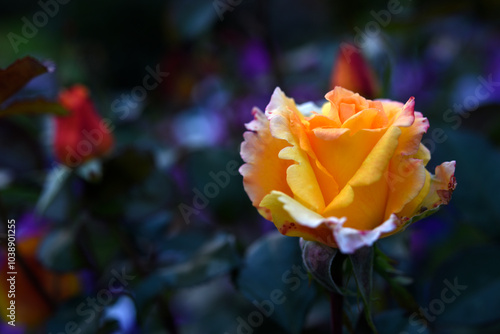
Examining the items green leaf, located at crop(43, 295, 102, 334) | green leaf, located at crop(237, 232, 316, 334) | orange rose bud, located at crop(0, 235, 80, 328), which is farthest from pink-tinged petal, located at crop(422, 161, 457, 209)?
orange rose bud, located at crop(0, 235, 80, 328)

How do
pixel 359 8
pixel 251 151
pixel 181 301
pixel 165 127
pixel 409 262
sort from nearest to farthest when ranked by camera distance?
pixel 251 151 < pixel 409 262 < pixel 181 301 < pixel 165 127 < pixel 359 8

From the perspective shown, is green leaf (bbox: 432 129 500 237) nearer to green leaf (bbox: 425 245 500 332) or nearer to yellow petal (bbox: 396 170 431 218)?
green leaf (bbox: 425 245 500 332)

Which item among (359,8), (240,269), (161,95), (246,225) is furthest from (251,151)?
(359,8)

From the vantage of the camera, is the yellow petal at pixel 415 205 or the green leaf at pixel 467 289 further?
the green leaf at pixel 467 289

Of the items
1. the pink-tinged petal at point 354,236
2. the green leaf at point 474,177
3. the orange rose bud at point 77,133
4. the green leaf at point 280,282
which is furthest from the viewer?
the orange rose bud at point 77,133

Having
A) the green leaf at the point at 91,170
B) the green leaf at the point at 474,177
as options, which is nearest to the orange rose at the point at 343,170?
the green leaf at the point at 474,177

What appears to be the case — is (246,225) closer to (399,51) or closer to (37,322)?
(37,322)

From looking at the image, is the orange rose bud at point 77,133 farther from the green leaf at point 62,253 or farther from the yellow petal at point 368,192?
the yellow petal at point 368,192
